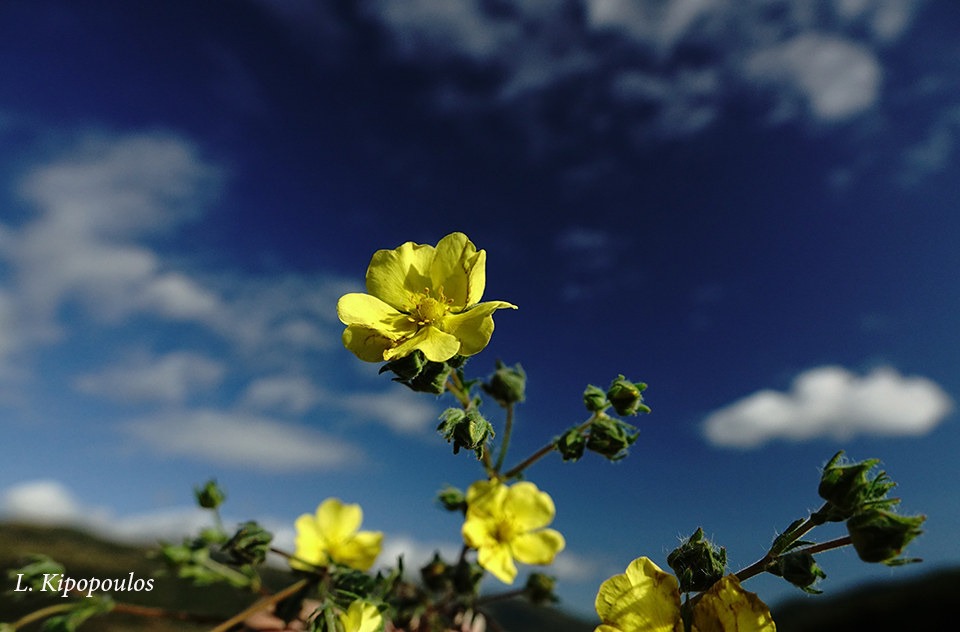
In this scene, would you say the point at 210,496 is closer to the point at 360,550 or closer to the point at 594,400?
the point at 360,550

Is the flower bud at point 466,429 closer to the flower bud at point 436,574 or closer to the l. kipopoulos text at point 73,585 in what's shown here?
the flower bud at point 436,574

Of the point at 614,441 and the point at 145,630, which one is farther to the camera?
the point at 145,630

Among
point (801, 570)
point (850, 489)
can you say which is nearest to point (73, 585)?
point (801, 570)

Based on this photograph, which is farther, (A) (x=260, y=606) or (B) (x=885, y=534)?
(A) (x=260, y=606)

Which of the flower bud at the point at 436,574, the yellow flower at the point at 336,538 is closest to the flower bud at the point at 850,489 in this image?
the flower bud at the point at 436,574

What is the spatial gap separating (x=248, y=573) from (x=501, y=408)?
1076 millimetres

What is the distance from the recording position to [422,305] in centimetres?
167

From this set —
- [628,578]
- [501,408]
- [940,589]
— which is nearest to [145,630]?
[501,408]

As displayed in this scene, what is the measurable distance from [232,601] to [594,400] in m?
6.02

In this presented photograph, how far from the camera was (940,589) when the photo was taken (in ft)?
27.9

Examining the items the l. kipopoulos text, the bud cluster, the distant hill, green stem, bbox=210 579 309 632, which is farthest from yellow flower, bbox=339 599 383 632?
the distant hill

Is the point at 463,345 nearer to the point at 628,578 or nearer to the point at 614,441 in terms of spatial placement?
the point at 614,441

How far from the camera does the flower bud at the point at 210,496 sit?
225 centimetres

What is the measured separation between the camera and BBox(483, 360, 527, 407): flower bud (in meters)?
1.82
